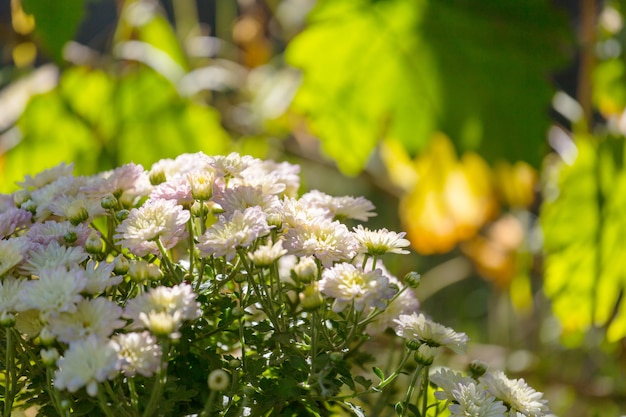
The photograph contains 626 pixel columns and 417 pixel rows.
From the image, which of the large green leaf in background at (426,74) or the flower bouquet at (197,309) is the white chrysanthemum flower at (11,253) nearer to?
the flower bouquet at (197,309)

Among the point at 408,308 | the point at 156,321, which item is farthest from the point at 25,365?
the point at 408,308

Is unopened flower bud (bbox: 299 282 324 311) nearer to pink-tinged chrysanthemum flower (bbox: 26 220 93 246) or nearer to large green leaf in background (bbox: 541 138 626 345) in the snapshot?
pink-tinged chrysanthemum flower (bbox: 26 220 93 246)

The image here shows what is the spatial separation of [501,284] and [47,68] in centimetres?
68

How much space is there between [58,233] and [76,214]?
0.04 feet

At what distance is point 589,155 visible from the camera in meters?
0.83

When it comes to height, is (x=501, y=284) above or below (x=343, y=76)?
below

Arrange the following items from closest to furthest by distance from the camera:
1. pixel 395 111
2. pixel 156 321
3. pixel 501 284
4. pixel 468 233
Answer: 1. pixel 156 321
2. pixel 395 111
3. pixel 468 233
4. pixel 501 284

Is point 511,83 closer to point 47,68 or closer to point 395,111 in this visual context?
point 395,111

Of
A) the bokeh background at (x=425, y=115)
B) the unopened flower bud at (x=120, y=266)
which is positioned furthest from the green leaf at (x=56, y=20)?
the unopened flower bud at (x=120, y=266)

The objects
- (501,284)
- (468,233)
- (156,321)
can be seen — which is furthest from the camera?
(501,284)

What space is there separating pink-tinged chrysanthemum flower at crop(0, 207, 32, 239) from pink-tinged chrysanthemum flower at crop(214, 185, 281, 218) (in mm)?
108

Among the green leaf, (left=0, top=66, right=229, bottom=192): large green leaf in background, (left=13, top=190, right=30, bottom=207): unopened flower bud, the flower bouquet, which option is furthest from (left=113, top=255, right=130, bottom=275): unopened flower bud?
(left=0, top=66, right=229, bottom=192): large green leaf in background

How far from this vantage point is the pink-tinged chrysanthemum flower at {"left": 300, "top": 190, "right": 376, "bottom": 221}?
1.38 feet

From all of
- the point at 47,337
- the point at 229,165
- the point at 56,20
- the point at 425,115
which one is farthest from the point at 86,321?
the point at 425,115
